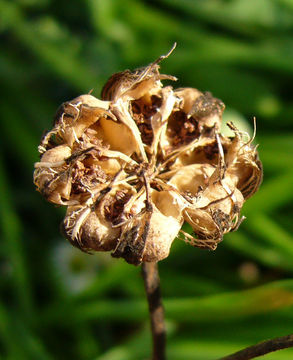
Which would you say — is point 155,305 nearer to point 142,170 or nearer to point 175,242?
point 142,170

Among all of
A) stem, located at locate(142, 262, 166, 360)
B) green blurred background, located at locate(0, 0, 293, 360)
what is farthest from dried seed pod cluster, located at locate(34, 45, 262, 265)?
green blurred background, located at locate(0, 0, 293, 360)

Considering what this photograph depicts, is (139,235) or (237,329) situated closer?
(139,235)

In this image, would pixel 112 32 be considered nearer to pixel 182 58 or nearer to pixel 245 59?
pixel 182 58

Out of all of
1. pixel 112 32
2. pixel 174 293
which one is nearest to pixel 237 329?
pixel 174 293

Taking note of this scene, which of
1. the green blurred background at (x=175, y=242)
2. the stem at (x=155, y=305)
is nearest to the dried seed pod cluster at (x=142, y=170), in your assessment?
the stem at (x=155, y=305)

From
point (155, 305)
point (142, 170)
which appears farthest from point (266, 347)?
point (142, 170)

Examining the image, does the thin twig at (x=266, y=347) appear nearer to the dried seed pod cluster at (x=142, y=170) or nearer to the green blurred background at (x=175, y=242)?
the dried seed pod cluster at (x=142, y=170)
